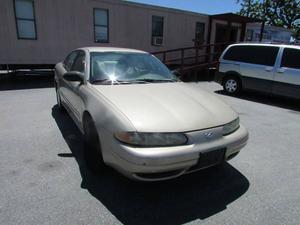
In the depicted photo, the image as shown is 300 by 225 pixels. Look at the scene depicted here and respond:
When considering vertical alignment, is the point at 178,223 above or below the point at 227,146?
below

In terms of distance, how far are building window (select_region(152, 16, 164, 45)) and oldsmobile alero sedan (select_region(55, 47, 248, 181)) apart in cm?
999

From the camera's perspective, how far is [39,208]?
2371 millimetres

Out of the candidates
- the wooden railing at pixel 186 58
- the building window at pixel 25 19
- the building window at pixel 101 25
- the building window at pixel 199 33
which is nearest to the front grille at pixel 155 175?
the wooden railing at pixel 186 58

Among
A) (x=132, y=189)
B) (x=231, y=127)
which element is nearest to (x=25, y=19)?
(x=132, y=189)

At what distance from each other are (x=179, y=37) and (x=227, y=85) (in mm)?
6429

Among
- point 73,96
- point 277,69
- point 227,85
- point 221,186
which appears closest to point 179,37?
point 227,85

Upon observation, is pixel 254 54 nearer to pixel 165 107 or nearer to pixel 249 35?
pixel 165 107

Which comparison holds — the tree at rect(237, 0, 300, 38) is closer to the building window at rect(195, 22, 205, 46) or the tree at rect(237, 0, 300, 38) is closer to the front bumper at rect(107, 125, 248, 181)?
the building window at rect(195, 22, 205, 46)

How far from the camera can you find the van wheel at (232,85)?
8163mm

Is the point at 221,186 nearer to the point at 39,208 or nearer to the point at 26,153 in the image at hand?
the point at 39,208

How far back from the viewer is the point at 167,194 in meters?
2.66

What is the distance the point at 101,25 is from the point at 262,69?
745 cm

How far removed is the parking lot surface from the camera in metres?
2.31

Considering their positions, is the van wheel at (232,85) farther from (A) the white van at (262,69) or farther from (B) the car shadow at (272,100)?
(B) the car shadow at (272,100)
